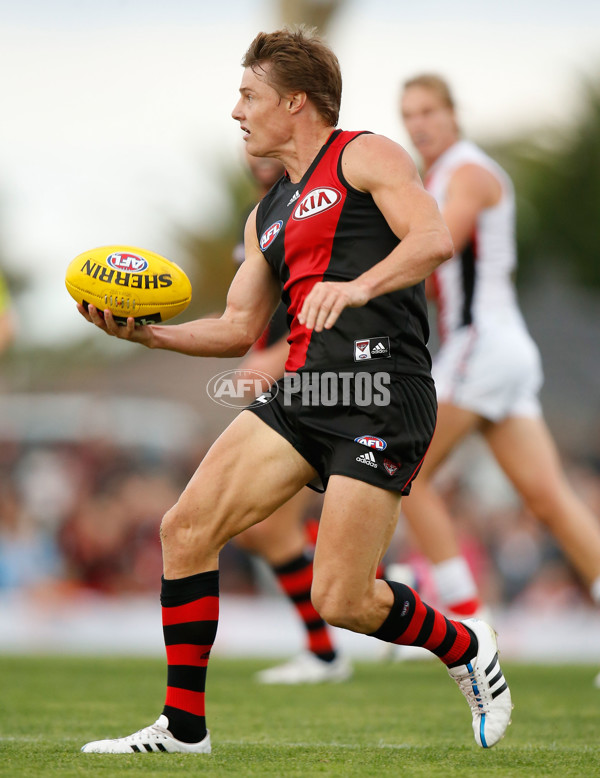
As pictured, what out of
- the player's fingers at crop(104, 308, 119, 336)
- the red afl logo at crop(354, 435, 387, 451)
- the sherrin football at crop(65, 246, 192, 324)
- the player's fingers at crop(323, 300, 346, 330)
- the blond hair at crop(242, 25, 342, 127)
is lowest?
the red afl logo at crop(354, 435, 387, 451)

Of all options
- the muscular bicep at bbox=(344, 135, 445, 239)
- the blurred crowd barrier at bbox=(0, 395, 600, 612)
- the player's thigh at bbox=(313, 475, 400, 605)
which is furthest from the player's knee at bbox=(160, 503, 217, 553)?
the blurred crowd barrier at bbox=(0, 395, 600, 612)

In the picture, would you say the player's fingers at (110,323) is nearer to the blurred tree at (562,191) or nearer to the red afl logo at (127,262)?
the red afl logo at (127,262)

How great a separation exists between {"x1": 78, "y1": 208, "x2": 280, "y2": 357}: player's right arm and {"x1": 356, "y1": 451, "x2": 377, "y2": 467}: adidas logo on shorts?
734 millimetres

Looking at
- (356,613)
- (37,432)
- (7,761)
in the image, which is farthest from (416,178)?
(37,432)

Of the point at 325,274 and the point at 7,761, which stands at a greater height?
the point at 325,274

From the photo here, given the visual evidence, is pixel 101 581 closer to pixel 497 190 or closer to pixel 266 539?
pixel 266 539

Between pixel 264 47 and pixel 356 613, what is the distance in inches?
82.2

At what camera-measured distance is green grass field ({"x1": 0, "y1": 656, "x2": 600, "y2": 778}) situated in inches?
146

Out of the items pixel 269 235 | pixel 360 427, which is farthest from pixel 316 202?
pixel 360 427

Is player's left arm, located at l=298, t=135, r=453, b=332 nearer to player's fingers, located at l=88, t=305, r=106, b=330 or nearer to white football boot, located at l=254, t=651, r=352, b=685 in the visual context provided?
player's fingers, located at l=88, t=305, r=106, b=330

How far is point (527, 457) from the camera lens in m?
6.39

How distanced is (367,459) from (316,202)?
949mm

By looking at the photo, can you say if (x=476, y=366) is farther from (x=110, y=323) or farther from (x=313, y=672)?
(x=110, y=323)

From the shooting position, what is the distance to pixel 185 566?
4051mm
